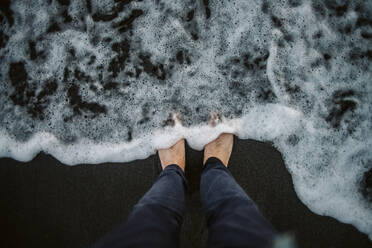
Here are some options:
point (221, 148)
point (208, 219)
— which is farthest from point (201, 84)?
point (208, 219)

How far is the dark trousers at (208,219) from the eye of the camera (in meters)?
0.60

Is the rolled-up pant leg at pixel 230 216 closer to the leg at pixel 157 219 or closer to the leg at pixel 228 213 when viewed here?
the leg at pixel 228 213

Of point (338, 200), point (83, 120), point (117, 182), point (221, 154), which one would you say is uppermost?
point (83, 120)

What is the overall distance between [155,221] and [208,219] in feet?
0.63

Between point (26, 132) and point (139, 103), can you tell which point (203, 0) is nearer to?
point (139, 103)

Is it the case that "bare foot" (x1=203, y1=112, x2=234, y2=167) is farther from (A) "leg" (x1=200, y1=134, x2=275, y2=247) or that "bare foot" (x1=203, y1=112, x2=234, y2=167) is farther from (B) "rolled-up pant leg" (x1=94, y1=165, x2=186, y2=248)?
(B) "rolled-up pant leg" (x1=94, y1=165, x2=186, y2=248)

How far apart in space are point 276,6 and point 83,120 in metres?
1.14

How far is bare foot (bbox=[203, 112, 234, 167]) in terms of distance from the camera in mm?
1053

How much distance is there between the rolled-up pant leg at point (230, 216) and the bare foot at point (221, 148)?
123 mm

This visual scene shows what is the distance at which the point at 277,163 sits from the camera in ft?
3.53

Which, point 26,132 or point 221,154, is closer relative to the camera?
point 221,154

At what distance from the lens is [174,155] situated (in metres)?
1.07

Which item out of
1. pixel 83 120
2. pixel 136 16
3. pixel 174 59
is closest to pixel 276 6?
pixel 174 59

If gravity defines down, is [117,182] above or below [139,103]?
below
